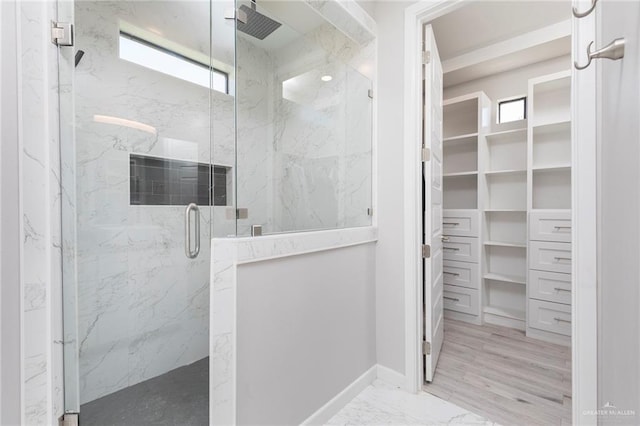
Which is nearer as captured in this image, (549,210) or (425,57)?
(425,57)

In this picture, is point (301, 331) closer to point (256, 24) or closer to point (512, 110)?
point (256, 24)

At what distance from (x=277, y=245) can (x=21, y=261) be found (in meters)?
0.88

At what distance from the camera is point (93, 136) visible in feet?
5.61

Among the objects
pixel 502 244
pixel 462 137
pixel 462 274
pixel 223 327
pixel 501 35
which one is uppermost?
pixel 501 35

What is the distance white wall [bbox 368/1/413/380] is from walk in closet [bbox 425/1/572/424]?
44 cm

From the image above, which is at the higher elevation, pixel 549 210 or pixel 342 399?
pixel 549 210

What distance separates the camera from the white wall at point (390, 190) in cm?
195

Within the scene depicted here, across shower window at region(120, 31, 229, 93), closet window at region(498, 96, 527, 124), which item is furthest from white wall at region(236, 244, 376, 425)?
closet window at region(498, 96, 527, 124)

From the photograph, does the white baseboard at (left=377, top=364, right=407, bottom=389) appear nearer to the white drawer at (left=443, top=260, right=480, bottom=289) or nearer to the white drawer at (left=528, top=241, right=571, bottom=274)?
the white drawer at (left=443, top=260, right=480, bottom=289)

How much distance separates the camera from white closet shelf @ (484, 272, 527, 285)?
2912 mm

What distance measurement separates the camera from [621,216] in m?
0.71

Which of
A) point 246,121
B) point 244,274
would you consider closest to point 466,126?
point 246,121

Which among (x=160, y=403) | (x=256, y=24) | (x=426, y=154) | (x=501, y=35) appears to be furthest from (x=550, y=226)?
(x=160, y=403)

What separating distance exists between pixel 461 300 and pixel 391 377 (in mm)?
1575
